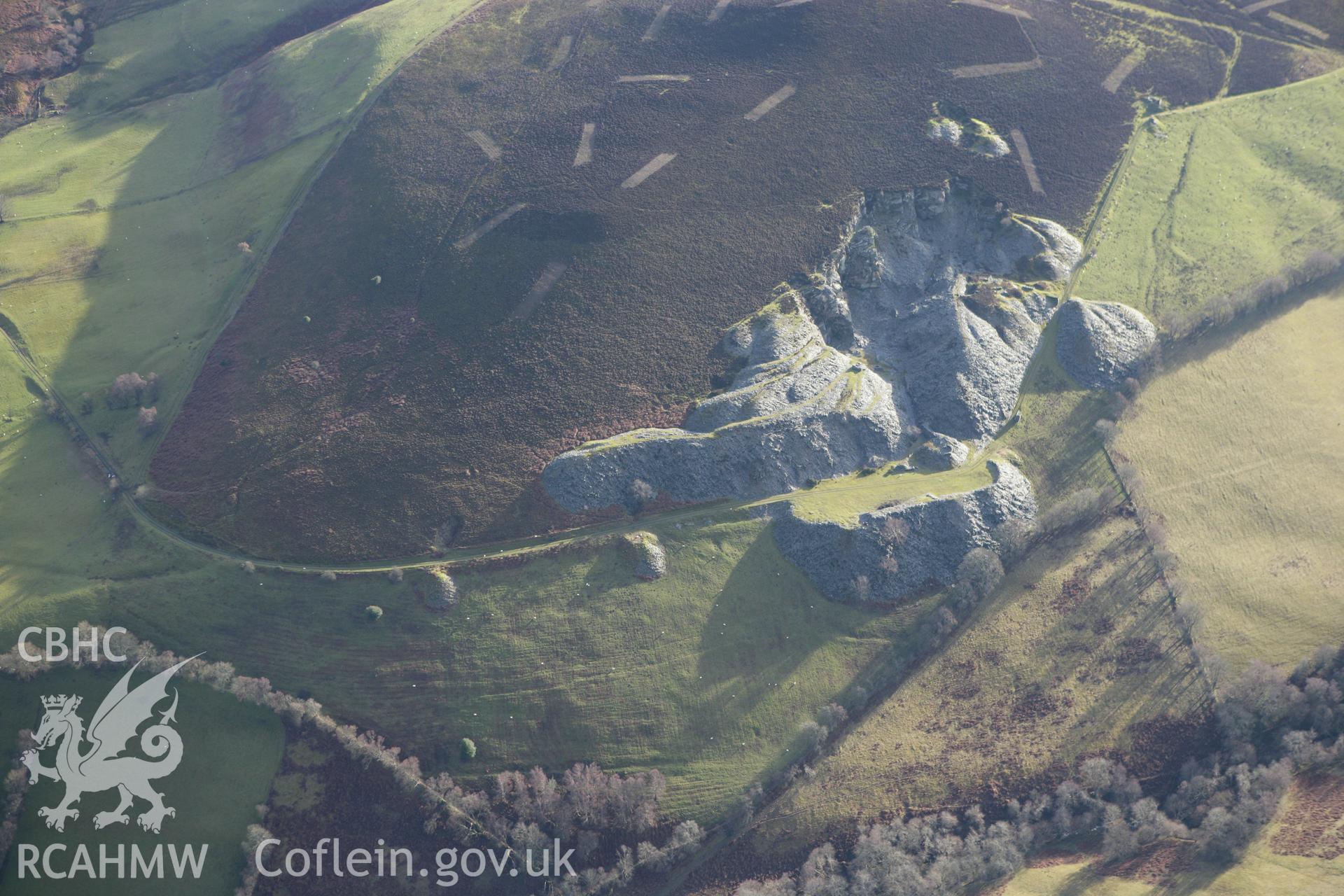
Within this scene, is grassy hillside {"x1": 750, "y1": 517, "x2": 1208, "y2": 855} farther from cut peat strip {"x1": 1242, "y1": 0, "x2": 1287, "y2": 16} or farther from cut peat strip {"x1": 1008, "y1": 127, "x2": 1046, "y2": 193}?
cut peat strip {"x1": 1242, "y1": 0, "x2": 1287, "y2": 16}

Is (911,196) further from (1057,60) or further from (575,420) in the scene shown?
(575,420)

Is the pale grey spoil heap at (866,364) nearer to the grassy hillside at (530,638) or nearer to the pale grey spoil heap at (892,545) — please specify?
the pale grey spoil heap at (892,545)

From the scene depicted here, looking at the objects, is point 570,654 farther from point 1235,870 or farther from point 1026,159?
point 1026,159

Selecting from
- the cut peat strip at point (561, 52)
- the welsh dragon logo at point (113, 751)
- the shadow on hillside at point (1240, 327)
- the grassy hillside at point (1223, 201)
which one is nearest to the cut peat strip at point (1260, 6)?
the grassy hillside at point (1223, 201)

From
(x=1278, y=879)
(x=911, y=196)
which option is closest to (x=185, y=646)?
(x=911, y=196)

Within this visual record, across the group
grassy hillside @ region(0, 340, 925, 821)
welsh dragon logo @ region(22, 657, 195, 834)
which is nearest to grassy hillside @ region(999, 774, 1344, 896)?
grassy hillside @ region(0, 340, 925, 821)
